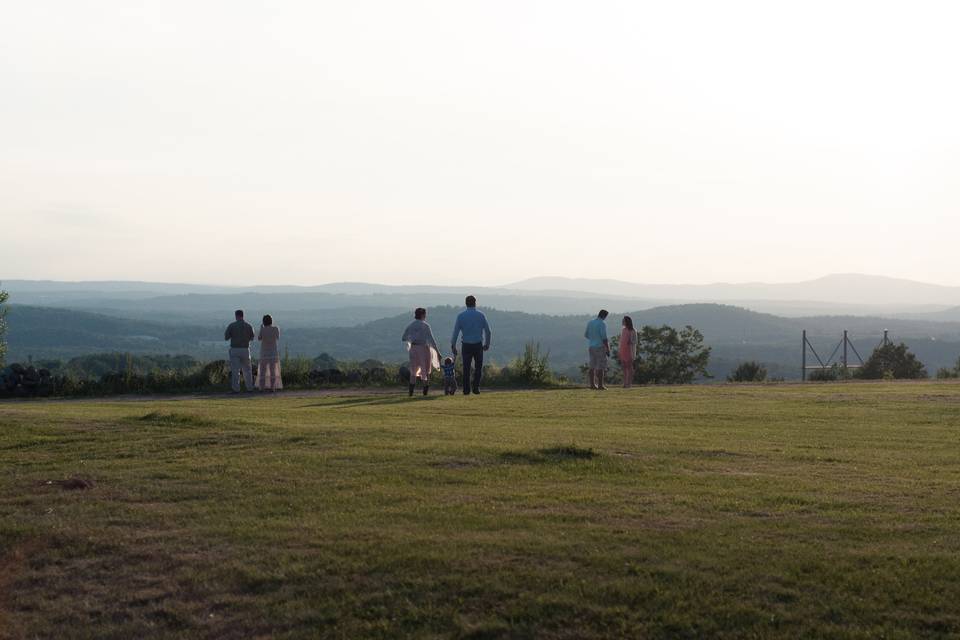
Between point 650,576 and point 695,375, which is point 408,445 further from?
point 695,375

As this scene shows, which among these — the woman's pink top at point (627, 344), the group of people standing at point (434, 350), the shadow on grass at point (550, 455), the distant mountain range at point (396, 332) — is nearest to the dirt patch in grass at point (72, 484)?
the shadow on grass at point (550, 455)

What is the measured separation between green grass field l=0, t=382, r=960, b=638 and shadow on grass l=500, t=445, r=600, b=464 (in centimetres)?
4

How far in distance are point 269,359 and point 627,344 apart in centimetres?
882

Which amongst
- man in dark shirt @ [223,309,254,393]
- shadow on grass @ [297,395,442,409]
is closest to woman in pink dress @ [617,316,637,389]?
shadow on grass @ [297,395,442,409]

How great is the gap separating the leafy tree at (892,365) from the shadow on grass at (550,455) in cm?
2461

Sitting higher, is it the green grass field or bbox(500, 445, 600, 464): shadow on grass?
bbox(500, 445, 600, 464): shadow on grass

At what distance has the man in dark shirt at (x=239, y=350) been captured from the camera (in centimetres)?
2479

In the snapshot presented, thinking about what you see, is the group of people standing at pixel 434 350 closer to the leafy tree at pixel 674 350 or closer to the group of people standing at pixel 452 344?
the group of people standing at pixel 452 344

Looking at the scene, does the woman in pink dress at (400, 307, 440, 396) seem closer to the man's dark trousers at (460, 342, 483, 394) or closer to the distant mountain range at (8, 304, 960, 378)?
the man's dark trousers at (460, 342, 483, 394)

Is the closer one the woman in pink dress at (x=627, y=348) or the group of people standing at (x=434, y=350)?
the group of people standing at (x=434, y=350)

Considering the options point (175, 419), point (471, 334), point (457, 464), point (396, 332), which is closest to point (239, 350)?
point (471, 334)

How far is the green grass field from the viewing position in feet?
24.5

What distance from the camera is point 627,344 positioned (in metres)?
27.1

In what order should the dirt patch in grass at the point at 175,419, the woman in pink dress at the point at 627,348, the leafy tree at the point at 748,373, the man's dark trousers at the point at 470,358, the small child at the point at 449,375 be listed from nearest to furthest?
the dirt patch in grass at the point at 175,419 → the man's dark trousers at the point at 470,358 → the small child at the point at 449,375 → the woman in pink dress at the point at 627,348 → the leafy tree at the point at 748,373
